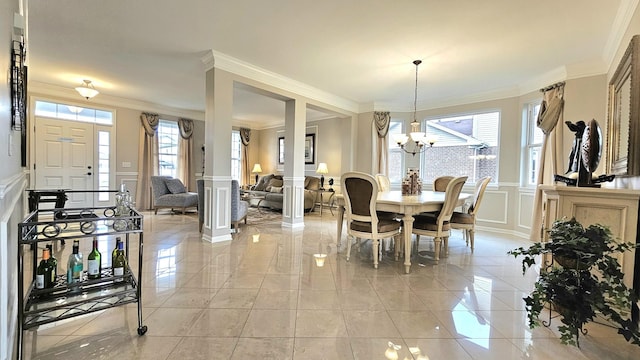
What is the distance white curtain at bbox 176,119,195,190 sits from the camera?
723 cm

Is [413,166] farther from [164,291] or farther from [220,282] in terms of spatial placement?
→ [164,291]

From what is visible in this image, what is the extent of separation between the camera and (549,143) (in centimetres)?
407

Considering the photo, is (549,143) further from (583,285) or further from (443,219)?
(583,285)

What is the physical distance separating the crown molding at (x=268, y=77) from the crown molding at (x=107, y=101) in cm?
361

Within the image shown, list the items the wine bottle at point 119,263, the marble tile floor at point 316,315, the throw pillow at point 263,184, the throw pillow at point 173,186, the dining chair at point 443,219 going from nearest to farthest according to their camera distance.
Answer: the marble tile floor at point 316,315
the wine bottle at point 119,263
the dining chair at point 443,219
the throw pillow at point 173,186
the throw pillow at point 263,184

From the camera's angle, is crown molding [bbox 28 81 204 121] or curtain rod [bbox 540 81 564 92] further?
crown molding [bbox 28 81 204 121]

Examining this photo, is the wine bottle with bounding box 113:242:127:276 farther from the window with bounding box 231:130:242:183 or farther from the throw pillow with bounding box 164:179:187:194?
the window with bounding box 231:130:242:183

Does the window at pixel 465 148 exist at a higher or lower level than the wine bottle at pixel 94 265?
higher

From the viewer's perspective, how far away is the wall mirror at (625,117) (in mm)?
1949

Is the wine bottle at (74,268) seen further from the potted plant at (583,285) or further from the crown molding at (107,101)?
the crown molding at (107,101)

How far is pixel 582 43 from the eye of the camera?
3277 millimetres

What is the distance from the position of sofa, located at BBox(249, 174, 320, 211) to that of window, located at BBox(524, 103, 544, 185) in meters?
4.30

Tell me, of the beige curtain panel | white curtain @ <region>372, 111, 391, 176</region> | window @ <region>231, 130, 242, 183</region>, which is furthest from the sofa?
white curtain @ <region>372, 111, 391, 176</region>

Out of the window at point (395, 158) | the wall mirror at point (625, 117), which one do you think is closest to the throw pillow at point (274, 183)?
the window at point (395, 158)
